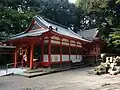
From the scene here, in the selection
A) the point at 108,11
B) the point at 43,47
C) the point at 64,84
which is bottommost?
the point at 64,84

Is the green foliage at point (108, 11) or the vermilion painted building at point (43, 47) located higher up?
the green foliage at point (108, 11)

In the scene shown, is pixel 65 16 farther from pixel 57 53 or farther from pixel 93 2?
pixel 57 53

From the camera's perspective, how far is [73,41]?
2192 cm

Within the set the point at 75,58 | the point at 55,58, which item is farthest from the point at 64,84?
the point at 75,58

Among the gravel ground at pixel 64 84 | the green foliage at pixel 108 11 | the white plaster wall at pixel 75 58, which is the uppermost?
the green foliage at pixel 108 11

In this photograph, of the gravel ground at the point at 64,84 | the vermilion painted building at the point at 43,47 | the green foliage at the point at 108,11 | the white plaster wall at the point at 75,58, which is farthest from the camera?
the green foliage at the point at 108,11

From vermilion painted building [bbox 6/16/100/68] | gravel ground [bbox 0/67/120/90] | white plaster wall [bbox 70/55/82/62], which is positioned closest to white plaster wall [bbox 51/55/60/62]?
vermilion painted building [bbox 6/16/100/68]

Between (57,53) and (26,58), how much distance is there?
3022mm

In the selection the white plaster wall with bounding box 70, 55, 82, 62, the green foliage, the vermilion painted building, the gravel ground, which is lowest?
the gravel ground

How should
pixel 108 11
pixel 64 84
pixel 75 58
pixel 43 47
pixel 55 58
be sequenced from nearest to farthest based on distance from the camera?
pixel 64 84, pixel 43 47, pixel 55 58, pixel 75 58, pixel 108 11

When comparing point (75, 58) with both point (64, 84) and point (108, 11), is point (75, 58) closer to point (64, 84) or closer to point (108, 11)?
point (108, 11)

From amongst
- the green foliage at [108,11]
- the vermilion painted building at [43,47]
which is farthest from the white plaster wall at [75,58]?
the green foliage at [108,11]

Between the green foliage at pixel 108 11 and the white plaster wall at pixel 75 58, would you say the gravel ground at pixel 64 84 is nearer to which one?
the white plaster wall at pixel 75 58

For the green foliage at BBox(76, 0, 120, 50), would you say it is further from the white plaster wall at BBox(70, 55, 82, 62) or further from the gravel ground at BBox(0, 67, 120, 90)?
the gravel ground at BBox(0, 67, 120, 90)
